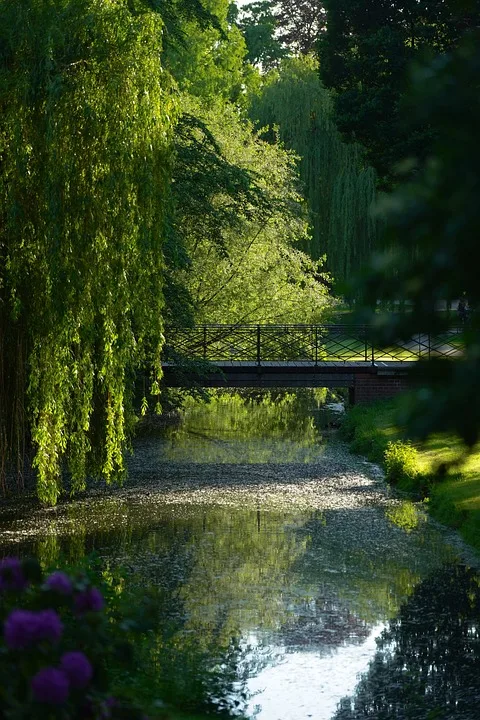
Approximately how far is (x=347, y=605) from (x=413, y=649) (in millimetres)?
1546

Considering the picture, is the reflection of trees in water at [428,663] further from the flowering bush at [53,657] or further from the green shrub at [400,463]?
the green shrub at [400,463]

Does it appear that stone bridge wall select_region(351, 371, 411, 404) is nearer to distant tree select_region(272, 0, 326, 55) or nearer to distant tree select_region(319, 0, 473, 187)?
distant tree select_region(319, 0, 473, 187)

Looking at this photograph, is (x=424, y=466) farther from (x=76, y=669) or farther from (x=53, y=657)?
(x=76, y=669)

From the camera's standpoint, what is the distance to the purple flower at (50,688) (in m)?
3.67

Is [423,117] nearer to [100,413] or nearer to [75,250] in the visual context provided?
[75,250]

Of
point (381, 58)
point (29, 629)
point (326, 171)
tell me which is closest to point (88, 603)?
point (29, 629)

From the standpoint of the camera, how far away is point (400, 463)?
19703 mm

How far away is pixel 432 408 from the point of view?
3.06m

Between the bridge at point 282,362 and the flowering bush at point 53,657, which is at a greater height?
the flowering bush at point 53,657

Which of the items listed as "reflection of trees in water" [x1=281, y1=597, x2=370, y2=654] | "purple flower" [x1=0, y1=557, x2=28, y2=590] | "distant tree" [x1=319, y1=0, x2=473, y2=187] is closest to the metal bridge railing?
"distant tree" [x1=319, y1=0, x2=473, y2=187]

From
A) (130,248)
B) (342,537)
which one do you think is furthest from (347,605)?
(130,248)

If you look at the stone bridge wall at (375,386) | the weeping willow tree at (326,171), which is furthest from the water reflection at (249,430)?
the weeping willow tree at (326,171)

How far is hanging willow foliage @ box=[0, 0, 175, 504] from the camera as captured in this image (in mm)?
13141

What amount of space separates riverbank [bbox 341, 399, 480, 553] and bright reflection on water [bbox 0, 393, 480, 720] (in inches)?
15.4
